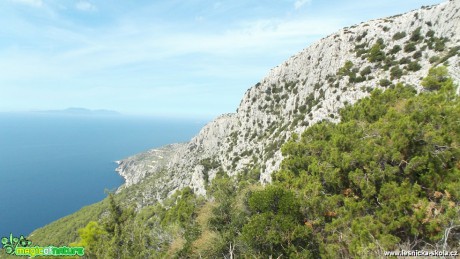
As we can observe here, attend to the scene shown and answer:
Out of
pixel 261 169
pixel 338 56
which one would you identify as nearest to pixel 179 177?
pixel 261 169

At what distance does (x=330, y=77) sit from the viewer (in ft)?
208

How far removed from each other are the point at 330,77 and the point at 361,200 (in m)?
50.1

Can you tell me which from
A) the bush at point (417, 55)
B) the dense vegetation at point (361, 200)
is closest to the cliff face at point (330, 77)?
the bush at point (417, 55)

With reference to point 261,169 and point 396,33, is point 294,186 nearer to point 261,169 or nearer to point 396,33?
point 261,169

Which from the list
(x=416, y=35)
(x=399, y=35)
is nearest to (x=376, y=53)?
(x=399, y=35)

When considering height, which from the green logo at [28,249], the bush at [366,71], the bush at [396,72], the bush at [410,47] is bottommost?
the green logo at [28,249]

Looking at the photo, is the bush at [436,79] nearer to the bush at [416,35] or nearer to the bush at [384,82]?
the bush at [384,82]

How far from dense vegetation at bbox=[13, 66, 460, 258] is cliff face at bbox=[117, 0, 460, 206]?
17450 mm

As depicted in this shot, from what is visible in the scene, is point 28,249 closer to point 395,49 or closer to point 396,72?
point 396,72

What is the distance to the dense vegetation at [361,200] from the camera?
1505cm

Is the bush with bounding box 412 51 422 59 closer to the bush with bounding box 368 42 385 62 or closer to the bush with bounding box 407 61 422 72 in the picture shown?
the bush with bounding box 407 61 422 72

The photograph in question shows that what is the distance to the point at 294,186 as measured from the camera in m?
22.9

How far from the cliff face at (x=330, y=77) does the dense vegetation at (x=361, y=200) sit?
17.4m

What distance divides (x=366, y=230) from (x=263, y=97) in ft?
237
